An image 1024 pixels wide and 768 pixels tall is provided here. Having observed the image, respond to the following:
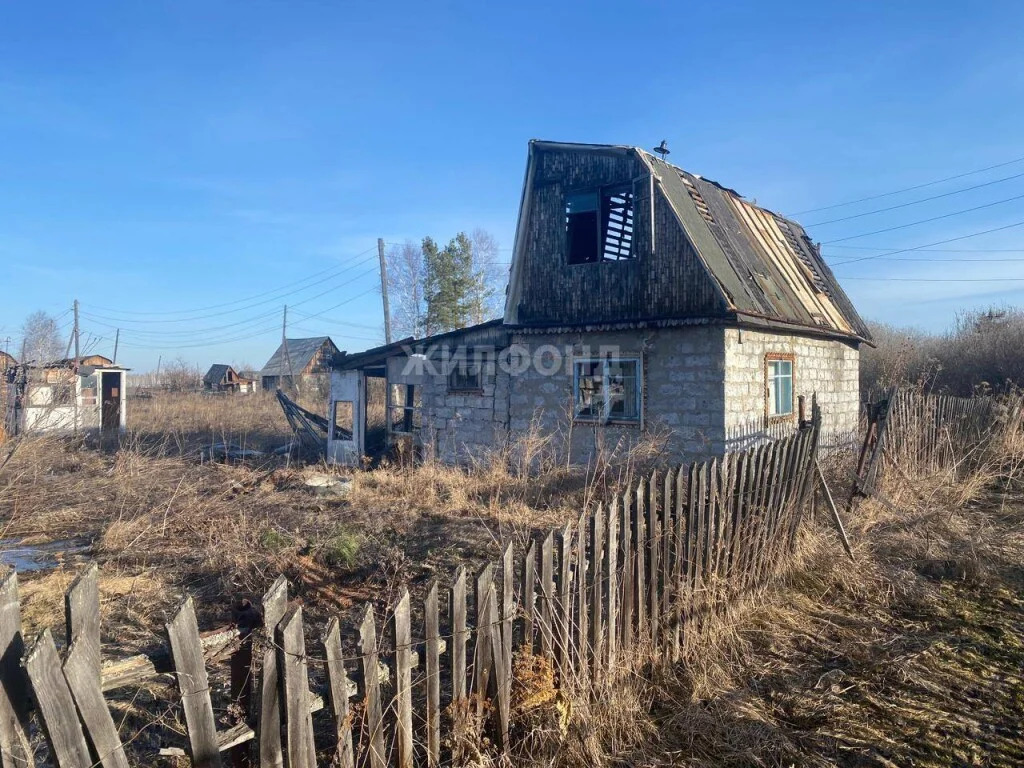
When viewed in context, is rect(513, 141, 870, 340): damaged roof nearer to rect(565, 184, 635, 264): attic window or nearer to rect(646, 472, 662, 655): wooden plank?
rect(565, 184, 635, 264): attic window

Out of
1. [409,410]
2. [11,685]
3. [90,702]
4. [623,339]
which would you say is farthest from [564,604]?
[409,410]

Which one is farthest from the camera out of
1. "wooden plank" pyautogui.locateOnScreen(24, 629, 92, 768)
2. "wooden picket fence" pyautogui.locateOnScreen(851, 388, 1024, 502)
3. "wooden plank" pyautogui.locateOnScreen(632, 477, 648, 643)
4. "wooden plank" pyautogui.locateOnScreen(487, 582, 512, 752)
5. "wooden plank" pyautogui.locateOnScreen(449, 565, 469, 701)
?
"wooden picket fence" pyautogui.locateOnScreen(851, 388, 1024, 502)

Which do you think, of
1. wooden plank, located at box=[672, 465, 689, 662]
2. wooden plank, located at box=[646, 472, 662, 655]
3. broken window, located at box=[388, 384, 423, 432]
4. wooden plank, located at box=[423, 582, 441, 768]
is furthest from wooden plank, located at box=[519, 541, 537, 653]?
broken window, located at box=[388, 384, 423, 432]

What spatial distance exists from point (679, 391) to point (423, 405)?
5.97m

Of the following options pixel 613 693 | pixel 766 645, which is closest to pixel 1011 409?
pixel 766 645

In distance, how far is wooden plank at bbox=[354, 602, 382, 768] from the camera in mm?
2393

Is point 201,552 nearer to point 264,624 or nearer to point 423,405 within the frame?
point 264,624

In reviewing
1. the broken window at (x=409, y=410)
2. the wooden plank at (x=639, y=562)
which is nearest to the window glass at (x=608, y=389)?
the broken window at (x=409, y=410)

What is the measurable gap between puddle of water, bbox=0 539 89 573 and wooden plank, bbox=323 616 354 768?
6.12m

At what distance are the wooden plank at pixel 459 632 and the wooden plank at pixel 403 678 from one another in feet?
0.67

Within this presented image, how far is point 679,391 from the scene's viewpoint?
444 inches

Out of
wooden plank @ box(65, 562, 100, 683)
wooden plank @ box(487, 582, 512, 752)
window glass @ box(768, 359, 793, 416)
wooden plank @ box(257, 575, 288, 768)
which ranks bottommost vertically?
wooden plank @ box(487, 582, 512, 752)

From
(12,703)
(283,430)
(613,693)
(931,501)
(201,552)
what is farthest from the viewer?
(283,430)

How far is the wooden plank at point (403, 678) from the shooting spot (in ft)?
8.32
